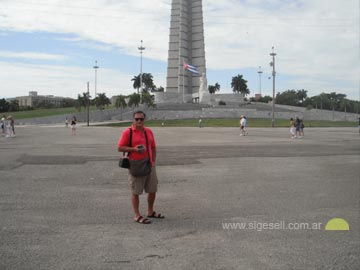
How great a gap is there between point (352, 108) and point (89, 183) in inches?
4479

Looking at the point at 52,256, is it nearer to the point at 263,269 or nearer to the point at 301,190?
the point at 263,269

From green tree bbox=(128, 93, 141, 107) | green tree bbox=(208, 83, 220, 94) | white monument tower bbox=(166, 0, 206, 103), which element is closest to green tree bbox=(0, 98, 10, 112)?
green tree bbox=(128, 93, 141, 107)

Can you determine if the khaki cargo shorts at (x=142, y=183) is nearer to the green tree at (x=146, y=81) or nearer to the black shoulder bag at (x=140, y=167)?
the black shoulder bag at (x=140, y=167)

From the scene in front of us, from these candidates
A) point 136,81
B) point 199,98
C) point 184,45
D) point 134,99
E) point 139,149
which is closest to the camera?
point 139,149

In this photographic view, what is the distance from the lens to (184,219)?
5.42m

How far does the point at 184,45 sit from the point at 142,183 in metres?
98.8

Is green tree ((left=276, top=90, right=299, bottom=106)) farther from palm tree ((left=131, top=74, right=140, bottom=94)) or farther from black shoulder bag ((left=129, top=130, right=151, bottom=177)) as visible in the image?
black shoulder bag ((left=129, top=130, right=151, bottom=177))

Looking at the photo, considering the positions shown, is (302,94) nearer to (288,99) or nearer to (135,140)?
(288,99)

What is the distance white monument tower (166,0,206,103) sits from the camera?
325 feet

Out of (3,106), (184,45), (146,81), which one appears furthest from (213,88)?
(3,106)

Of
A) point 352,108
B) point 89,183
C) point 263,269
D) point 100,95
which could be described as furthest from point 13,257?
point 352,108

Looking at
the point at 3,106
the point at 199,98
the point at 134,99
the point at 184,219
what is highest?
the point at 199,98

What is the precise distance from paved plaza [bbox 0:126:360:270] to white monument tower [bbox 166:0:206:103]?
89209mm

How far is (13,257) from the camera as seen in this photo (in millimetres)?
3848
